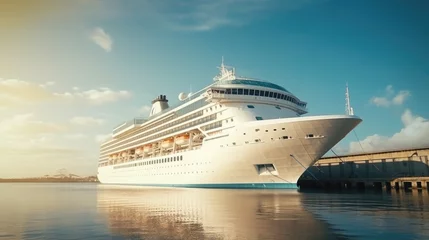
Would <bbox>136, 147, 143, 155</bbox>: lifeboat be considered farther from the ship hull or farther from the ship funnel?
the ship hull

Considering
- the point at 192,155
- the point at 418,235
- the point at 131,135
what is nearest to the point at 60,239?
the point at 418,235

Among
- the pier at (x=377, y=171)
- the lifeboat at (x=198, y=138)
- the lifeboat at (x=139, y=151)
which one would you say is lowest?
the pier at (x=377, y=171)

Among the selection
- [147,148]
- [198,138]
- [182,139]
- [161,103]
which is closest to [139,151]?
[147,148]

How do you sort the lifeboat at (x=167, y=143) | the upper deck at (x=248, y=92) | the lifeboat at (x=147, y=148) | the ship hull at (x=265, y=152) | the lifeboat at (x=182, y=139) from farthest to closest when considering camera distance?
the lifeboat at (x=147, y=148)
the lifeboat at (x=167, y=143)
the lifeboat at (x=182, y=139)
the upper deck at (x=248, y=92)
the ship hull at (x=265, y=152)

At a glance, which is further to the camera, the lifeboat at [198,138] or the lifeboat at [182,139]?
the lifeboat at [182,139]

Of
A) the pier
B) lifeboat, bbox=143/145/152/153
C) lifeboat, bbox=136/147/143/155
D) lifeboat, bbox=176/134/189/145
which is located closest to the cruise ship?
lifeboat, bbox=176/134/189/145

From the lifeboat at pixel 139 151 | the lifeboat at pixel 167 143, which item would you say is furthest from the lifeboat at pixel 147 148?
the lifeboat at pixel 167 143

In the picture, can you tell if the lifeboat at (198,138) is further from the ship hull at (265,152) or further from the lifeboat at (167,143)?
the lifeboat at (167,143)

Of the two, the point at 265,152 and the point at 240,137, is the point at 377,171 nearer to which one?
the point at 265,152
